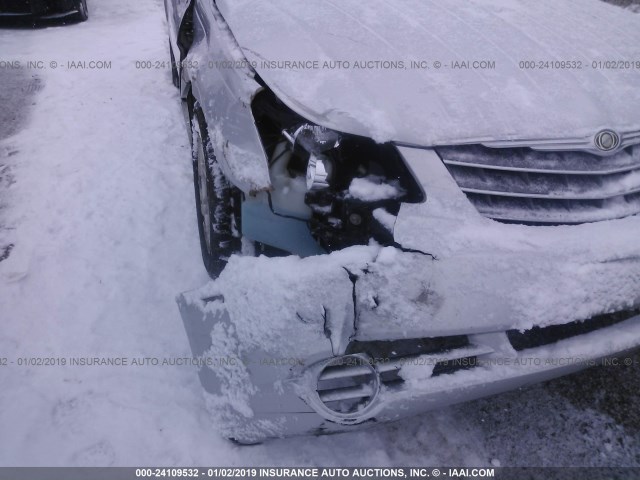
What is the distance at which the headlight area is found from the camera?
1.52m

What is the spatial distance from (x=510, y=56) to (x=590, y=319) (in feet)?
3.27

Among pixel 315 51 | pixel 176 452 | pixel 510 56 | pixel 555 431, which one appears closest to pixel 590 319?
pixel 555 431

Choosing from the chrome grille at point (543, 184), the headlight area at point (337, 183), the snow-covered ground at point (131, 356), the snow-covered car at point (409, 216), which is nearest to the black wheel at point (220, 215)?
the snow-covered car at point (409, 216)

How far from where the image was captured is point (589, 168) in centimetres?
163

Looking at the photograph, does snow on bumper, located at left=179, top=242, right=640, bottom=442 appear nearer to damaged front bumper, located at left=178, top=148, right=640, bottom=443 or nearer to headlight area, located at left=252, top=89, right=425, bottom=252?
damaged front bumper, located at left=178, top=148, right=640, bottom=443

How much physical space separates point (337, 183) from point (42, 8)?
18.6 feet

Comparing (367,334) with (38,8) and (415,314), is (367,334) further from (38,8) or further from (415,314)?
(38,8)

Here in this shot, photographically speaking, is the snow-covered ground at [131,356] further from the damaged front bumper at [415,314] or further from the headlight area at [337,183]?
the headlight area at [337,183]

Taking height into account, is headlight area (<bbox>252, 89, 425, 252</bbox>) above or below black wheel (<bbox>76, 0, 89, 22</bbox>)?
above

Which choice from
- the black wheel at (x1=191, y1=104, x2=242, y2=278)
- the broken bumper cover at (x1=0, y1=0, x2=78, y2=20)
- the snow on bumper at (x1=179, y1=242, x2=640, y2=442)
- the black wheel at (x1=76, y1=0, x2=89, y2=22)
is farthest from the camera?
the black wheel at (x1=76, y1=0, x2=89, y2=22)

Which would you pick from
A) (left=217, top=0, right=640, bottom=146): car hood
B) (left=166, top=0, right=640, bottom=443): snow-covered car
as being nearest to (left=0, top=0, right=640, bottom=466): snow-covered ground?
(left=166, top=0, right=640, bottom=443): snow-covered car

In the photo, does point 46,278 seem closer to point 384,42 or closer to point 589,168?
point 384,42

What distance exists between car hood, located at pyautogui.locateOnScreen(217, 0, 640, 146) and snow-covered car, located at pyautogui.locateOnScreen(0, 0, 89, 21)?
4.66 meters

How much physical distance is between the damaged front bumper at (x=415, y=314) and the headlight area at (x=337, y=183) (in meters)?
0.09
